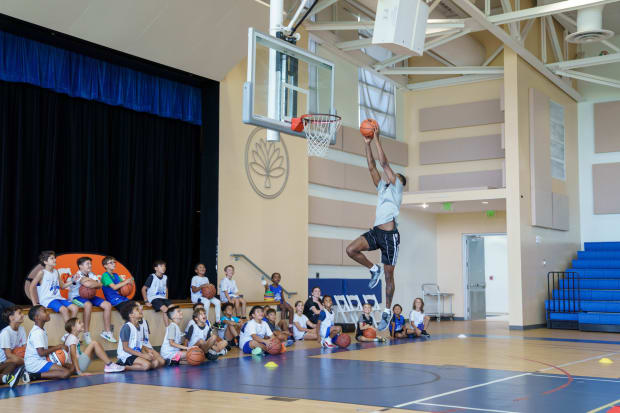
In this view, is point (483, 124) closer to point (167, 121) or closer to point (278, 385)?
point (167, 121)

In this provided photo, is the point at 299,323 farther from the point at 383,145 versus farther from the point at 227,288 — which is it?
the point at 383,145

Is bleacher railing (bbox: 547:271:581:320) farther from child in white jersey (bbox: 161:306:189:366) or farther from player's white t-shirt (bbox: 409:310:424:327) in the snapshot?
child in white jersey (bbox: 161:306:189:366)

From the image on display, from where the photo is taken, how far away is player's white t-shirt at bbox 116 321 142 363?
9.54 m

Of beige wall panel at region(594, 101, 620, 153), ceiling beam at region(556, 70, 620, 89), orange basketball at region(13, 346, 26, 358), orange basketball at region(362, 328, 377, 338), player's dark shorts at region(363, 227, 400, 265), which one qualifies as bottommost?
orange basketball at region(362, 328, 377, 338)

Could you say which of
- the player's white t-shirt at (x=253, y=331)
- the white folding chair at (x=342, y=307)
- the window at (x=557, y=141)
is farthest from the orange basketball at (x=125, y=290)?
the window at (x=557, y=141)

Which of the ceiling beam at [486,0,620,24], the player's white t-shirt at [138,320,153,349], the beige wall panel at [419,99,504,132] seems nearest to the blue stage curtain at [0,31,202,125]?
the player's white t-shirt at [138,320,153,349]

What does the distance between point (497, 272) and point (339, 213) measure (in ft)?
31.2

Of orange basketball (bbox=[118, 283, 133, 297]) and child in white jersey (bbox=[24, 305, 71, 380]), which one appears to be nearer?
child in white jersey (bbox=[24, 305, 71, 380])

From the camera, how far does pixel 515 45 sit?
16.6 m

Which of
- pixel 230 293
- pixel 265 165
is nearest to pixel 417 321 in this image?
pixel 230 293

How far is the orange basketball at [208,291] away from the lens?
1256cm

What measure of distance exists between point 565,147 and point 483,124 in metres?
2.49

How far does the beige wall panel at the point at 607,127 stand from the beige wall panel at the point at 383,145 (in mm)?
5454

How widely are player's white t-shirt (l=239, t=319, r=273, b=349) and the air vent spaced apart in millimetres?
8941
